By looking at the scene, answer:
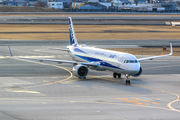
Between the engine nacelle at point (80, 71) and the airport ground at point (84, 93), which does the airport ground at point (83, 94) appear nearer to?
the airport ground at point (84, 93)

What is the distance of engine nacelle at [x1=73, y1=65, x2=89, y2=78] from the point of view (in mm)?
45353

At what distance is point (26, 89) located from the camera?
124 ft

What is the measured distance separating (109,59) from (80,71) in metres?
4.74

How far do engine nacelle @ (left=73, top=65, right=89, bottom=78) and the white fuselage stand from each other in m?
2.39

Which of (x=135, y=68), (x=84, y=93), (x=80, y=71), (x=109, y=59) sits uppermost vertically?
(x=109, y=59)

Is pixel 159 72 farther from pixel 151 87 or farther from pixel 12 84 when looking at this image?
pixel 12 84

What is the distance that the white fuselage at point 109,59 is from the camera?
138ft

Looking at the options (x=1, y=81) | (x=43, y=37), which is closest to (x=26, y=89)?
(x=1, y=81)

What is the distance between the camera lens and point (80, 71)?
45.9 metres

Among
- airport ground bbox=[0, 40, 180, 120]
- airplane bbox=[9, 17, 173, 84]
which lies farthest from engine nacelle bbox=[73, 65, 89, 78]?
airport ground bbox=[0, 40, 180, 120]

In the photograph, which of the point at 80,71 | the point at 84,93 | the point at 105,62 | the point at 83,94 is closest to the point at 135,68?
the point at 105,62

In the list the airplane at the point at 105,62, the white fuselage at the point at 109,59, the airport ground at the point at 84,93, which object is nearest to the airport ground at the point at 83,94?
the airport ground at the point at 84,93

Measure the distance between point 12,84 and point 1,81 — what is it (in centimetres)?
274

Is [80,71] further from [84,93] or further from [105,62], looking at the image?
[84,93]
